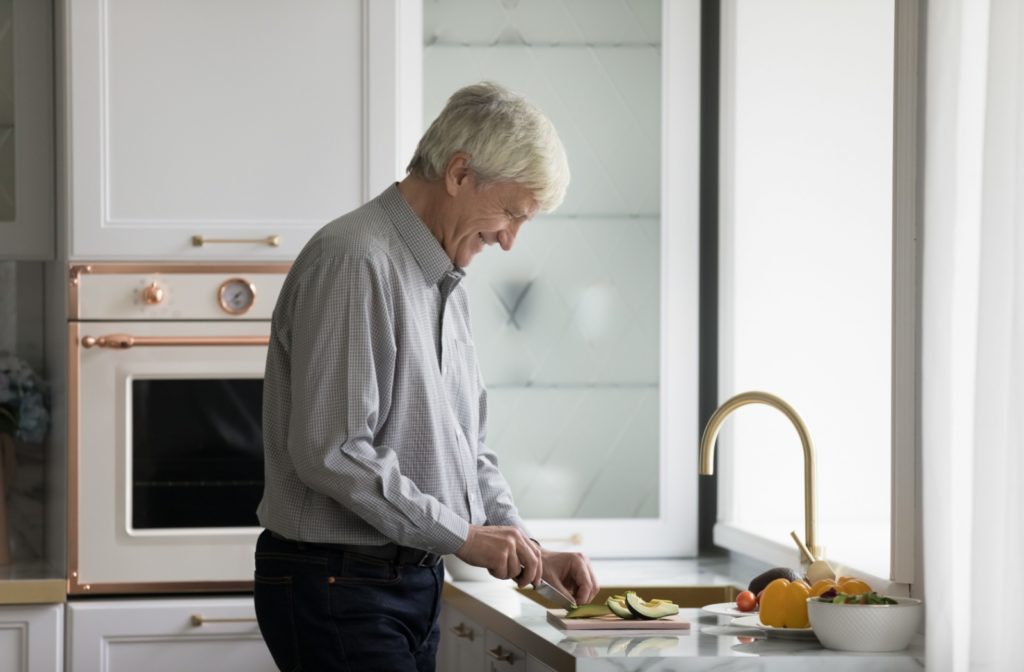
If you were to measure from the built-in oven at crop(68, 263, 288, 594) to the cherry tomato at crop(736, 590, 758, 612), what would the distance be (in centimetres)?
92

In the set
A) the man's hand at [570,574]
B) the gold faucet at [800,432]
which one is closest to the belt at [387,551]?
the man's hand at [570,574]

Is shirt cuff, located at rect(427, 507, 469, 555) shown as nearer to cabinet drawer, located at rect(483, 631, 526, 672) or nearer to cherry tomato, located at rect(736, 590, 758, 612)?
cabinet drawer, located at rect(483, 631, 526, 672)

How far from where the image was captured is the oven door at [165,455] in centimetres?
261

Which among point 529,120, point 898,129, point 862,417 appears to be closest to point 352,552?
point 529,120

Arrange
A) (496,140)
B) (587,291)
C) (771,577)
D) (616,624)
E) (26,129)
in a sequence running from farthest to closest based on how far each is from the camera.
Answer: (587,291) < (26,129) < (771,577) < (616,624) < (496,140)

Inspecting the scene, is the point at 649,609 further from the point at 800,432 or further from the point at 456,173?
the point at 456,173

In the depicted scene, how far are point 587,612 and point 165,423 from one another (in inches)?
38.1

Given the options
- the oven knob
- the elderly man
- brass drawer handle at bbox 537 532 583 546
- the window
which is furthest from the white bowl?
the oven knob

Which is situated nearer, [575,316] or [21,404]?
[21,404]

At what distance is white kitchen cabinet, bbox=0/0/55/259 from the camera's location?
9.04ft

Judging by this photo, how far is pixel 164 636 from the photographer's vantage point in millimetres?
2611

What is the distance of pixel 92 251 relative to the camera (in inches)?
103

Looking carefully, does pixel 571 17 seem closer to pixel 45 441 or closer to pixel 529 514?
pixel 529 514

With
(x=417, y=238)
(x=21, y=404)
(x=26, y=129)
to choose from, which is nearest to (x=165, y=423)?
(x=21, y=404)
